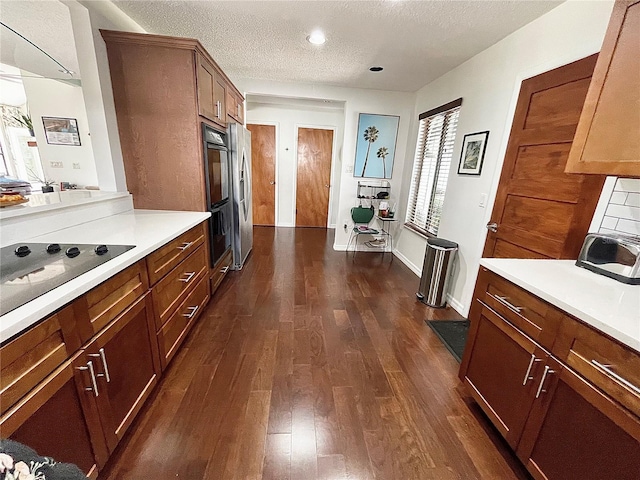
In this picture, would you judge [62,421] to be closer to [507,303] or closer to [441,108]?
[507,303]

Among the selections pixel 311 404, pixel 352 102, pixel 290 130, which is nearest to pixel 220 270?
pixel 311 404

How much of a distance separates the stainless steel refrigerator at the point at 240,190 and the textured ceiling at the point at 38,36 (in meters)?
1.30

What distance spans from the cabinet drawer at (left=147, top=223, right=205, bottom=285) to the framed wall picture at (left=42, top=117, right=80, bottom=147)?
99cm

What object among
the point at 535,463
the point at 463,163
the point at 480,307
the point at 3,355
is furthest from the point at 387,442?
the point at 463,163

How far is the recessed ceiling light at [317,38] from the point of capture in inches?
87.4

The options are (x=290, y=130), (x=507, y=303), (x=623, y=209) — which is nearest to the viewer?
(x=507, y=303)

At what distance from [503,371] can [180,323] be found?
188 cm

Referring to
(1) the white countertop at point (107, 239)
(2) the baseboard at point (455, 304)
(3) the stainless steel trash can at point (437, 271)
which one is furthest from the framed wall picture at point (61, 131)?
(2) the baseboard at point (455, 304)

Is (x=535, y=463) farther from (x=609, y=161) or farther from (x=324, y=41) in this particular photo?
(x=324, y=41)

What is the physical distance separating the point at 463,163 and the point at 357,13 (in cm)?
158

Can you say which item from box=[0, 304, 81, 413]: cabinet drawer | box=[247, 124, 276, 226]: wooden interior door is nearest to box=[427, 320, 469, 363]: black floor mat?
box=[0, 304, 81, 413]: cabinet drawer

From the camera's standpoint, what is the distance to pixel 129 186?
86.0 inches

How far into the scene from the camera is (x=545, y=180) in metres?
1.74

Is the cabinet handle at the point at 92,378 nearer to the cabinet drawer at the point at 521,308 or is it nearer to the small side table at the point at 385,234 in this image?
the cabinet drawer at the point at 521,308
